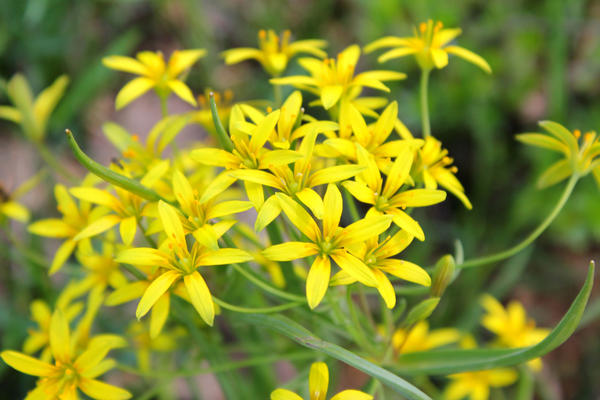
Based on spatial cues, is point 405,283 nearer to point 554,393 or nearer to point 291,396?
point 554,393

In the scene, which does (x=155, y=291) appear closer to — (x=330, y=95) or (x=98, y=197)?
(x=98, y=197)

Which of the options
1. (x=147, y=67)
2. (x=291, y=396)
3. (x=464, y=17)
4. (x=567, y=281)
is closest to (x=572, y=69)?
(x=464, y=17)

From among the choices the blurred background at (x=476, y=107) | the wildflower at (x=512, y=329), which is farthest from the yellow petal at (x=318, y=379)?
the blurred background at (x=476, y=107)

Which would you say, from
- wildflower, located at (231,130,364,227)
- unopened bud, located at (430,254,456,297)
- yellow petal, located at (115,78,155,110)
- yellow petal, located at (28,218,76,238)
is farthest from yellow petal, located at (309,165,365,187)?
yellow petal, located at (28,218,76,238)

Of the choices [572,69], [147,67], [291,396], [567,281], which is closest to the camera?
[291,396]

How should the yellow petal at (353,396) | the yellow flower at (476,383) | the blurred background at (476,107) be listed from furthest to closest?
the blurred background at (476,107) → the yellow flower at (476,383) → the yellow petal at (353,396)

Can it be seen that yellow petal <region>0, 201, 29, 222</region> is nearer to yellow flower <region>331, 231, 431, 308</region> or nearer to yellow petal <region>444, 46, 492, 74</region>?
yellow flower <region>331, 231, 431, 308</region>

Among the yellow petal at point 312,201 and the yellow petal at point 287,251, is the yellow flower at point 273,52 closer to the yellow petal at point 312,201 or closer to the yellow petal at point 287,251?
the yellow petal at point 312,201

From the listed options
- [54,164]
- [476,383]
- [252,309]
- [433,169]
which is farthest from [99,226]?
[476,383]
